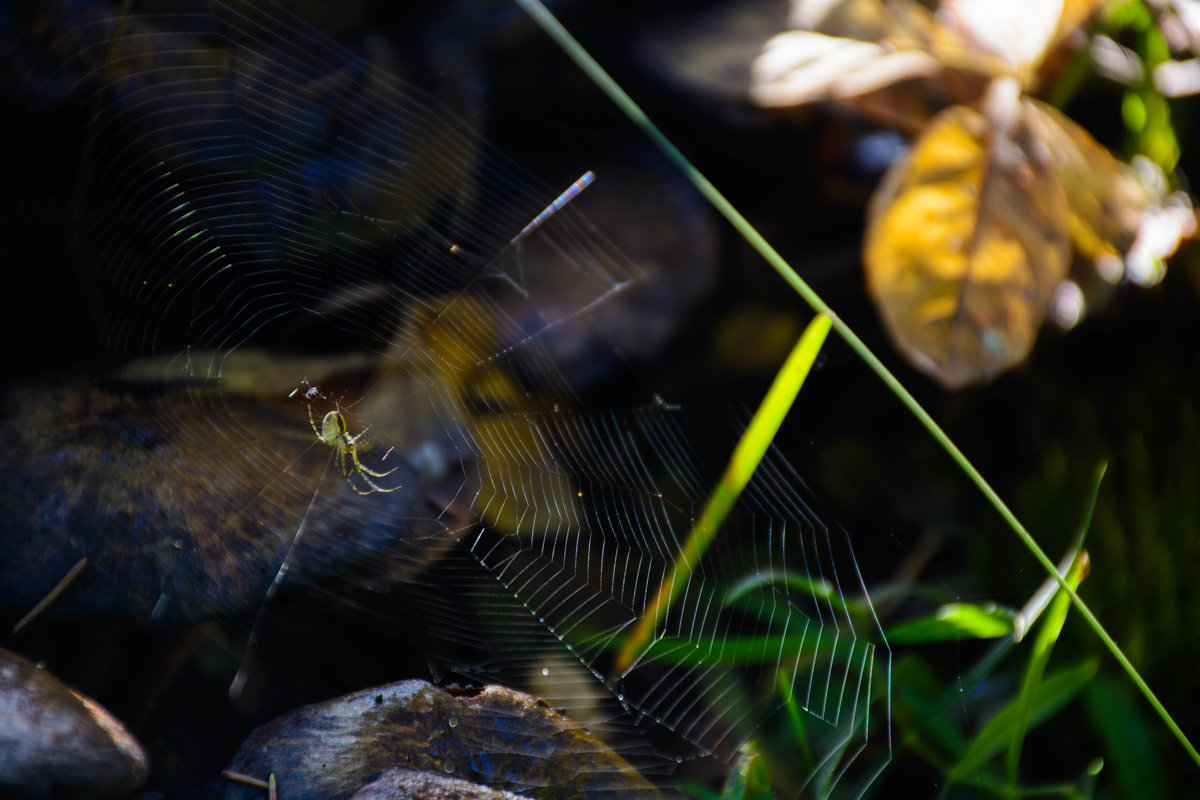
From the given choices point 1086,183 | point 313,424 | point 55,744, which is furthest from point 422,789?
point 1086,183

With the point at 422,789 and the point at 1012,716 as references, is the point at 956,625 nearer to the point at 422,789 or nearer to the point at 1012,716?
the point at 1012,716

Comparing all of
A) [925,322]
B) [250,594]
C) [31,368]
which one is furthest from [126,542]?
[925,322]

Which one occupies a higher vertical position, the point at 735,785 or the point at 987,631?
the point at 735,785

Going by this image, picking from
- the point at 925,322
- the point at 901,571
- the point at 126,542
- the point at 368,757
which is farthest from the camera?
the point at 901,571

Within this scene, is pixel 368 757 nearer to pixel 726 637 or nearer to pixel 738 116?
pixel 726 637

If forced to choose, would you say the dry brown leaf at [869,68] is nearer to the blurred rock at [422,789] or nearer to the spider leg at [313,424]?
the spider leg at [313,424]

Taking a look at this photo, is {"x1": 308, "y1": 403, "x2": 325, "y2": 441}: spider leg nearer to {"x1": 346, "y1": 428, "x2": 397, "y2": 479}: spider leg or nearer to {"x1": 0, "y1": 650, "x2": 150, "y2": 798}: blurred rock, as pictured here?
{"x1": 346, "y1": 428, "x2": 397, "y2": 479}: spider leg

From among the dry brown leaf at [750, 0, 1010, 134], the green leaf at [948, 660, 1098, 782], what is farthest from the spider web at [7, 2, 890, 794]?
the dry brown leaf at [750, 0, 1010, 134]

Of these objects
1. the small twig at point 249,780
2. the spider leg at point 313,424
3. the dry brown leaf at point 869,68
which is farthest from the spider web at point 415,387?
the dry brown leaf at point 869,68
